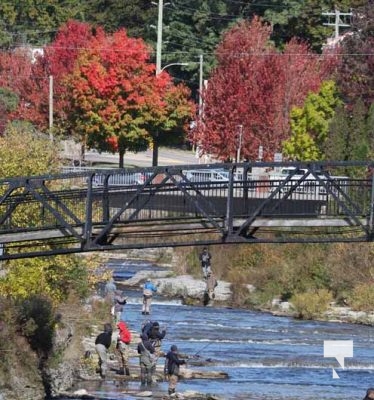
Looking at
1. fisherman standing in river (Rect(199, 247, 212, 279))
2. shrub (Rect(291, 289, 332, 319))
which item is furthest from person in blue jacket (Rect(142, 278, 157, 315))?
shrub (Rect(291, 289, 332, 319))

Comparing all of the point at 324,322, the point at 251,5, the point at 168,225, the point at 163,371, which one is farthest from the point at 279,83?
the point at 168,225

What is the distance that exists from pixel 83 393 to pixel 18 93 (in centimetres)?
6825

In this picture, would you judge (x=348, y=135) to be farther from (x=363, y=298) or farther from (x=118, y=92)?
(x=118, y=92)

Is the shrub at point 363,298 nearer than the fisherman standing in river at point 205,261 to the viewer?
Yes

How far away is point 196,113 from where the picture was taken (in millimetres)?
97625

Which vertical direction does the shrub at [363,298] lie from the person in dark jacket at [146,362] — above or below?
below

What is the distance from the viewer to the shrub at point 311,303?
169 ft

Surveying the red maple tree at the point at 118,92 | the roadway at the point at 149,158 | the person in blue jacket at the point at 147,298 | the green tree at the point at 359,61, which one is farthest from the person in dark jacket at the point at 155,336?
the roadway at the point at 149,158

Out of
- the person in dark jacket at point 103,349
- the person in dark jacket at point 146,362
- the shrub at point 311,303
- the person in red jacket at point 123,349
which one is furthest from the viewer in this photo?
the shrub at point 311,303

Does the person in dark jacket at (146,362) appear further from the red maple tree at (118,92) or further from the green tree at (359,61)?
the red maple tree at (118,92)

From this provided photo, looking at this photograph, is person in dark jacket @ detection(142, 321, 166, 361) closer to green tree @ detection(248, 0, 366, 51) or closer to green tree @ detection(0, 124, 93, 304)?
green tree @ detection(0, 124, 93, 304)

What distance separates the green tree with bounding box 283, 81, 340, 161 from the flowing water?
26.8 m

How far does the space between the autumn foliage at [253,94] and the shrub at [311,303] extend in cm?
3378

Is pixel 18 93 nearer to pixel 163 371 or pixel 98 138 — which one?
pixel 98 138
